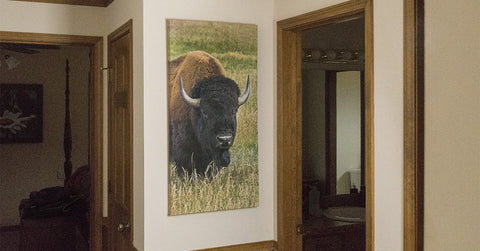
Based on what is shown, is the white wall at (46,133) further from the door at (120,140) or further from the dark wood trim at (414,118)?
the dark wood trim at (414,118)

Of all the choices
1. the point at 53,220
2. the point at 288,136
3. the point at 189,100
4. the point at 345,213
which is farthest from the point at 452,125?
the point at 53,220

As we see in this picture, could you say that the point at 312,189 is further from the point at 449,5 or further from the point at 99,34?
the point at 449,5

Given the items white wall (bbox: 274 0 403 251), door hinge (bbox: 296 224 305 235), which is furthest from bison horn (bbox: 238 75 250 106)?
white wall (bbox: 274 0 403 251)

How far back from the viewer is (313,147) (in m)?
4.38

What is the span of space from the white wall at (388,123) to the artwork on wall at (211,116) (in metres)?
0.97

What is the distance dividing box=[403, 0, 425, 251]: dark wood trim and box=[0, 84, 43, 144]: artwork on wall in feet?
19.8

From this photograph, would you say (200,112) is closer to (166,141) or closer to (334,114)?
(166,141)

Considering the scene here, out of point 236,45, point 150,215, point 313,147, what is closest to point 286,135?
point 236,45

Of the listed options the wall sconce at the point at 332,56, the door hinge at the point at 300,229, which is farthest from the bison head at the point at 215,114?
the wall sconce at the point at 332,56

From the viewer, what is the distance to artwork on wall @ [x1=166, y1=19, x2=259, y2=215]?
9.77ft

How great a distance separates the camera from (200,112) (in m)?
3.05

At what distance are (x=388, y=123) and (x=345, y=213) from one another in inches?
75.4

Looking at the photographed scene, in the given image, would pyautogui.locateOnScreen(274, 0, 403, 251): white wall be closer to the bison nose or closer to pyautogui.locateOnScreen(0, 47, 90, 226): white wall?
the bison nose

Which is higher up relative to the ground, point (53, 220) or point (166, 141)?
point (166, 141)
